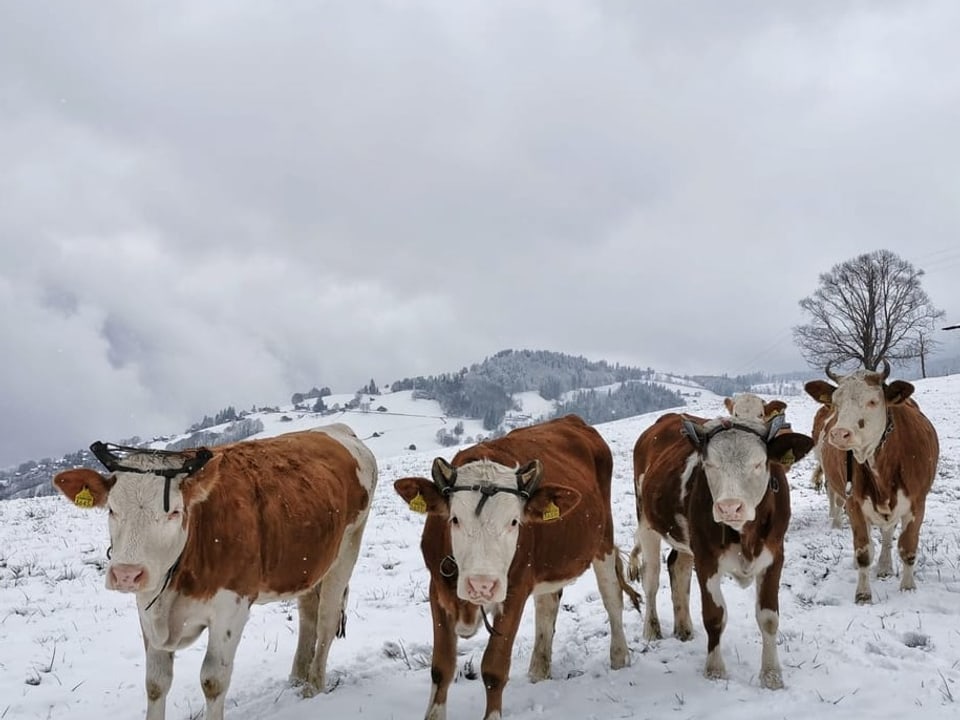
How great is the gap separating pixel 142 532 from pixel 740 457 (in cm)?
424

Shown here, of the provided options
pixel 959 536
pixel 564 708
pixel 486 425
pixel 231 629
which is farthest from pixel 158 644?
pixel 486 425

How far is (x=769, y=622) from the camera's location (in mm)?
4793

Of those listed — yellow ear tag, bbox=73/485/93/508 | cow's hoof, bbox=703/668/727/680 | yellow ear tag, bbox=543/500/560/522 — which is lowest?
cow's hoof, bbox=703/668/727/680

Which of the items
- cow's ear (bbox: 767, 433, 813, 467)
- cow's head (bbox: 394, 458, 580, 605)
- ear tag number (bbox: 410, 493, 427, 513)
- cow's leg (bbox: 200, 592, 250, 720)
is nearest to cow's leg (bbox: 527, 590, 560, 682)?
cow's head (bbox: 394, 458, 580, 605)

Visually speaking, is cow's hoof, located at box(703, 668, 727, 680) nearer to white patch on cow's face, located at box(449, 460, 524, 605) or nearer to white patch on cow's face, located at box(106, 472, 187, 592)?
white patch on cow's face, located at box(449, 460, 524, 605)

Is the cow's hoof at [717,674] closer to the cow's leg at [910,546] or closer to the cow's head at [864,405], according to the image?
the cow's head at [864,405]

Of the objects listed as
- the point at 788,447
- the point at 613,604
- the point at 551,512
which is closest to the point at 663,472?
the point at 613,604

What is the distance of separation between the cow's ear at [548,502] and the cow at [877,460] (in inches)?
148

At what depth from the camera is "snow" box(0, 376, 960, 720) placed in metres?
4.61

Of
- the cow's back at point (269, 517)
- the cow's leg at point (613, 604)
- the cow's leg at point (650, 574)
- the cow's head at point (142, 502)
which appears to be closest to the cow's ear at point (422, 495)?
the cow's back at point (269, 517)

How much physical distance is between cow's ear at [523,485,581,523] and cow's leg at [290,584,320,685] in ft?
8.29

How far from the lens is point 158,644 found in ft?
13.1

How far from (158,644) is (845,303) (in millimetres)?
39704

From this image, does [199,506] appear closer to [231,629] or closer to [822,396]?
[231,629]
